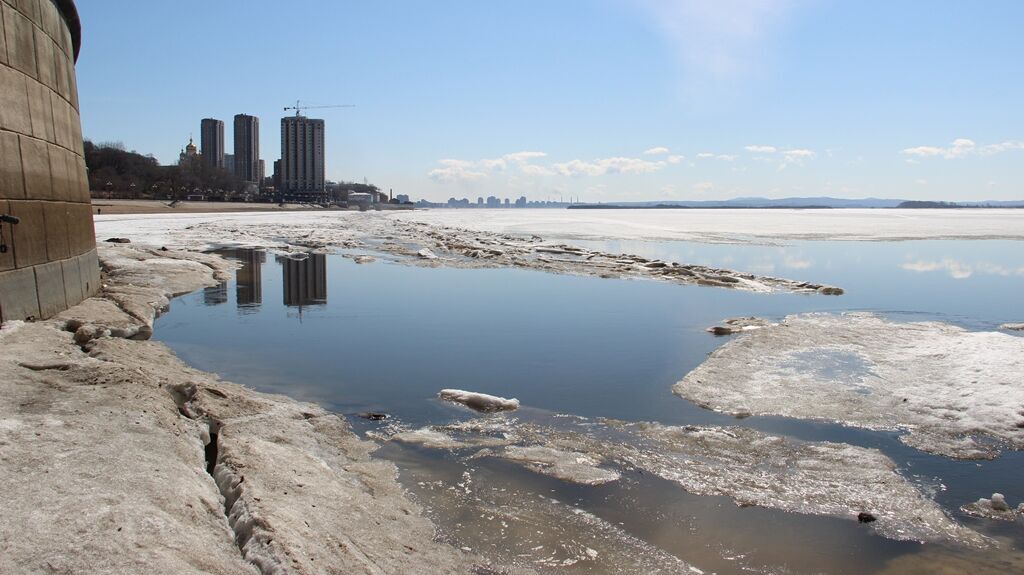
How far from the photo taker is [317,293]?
651 inches

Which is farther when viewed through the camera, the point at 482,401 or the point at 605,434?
the point at 482,401

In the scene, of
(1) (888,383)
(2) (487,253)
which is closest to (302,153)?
(2) (487,253)

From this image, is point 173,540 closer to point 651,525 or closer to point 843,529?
point 651,525

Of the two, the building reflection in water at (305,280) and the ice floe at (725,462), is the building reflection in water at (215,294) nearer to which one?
the building reflection in water at (305,280)

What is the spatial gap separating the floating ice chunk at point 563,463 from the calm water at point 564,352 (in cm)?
16

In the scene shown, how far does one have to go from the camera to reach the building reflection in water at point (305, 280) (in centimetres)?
1553

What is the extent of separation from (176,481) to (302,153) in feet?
654

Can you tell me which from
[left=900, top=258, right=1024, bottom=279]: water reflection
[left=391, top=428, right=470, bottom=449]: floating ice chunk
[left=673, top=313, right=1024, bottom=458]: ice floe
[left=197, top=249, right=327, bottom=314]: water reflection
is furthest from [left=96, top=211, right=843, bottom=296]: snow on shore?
[left=391, top=428, right=470, bottom=449]: floating ice chunk

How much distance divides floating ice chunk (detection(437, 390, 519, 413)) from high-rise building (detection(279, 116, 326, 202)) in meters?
188

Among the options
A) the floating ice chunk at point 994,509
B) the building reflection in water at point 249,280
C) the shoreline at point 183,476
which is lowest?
the building reflection in water at point 249,280

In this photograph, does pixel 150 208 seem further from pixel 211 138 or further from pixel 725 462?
pixel 211 138

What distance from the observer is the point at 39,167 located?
848cm

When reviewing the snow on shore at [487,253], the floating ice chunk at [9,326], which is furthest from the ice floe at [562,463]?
the snow on shore at [487,253]

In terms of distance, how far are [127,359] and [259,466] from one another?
11.4ft
